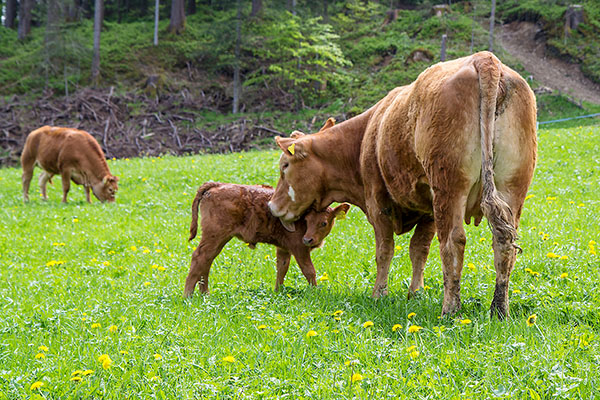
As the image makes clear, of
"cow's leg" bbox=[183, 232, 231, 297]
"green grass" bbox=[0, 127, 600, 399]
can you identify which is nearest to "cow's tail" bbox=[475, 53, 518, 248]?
"green grass" bbox=[0, 127, 600, 399]

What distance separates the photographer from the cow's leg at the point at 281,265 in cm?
658

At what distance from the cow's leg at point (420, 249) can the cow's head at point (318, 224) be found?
1121 millimetres

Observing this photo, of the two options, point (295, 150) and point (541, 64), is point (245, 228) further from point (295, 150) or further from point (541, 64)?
point (541, 64)

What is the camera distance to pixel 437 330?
4301mm

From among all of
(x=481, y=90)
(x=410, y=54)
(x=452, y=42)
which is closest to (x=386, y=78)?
(x=410, y=54)

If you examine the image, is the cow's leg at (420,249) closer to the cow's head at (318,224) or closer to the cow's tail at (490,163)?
the cow's head at (318,224)

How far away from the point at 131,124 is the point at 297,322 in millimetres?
26212

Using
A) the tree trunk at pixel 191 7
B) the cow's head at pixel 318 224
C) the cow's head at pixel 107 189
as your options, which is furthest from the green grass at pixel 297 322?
the tree trunk at pixel 191 7

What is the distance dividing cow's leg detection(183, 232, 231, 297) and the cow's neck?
1.34 meters

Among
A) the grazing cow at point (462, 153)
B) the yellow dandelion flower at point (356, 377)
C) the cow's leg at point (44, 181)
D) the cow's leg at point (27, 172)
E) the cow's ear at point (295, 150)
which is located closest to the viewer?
the yellow dandelion flower at point (356, 377)

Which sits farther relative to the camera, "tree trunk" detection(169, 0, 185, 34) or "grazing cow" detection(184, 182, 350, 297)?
"tree trunk" detection(169, 0, 185, 34)

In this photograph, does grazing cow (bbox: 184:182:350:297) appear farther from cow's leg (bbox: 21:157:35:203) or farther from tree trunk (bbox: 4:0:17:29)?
tree trunk (bbox: 4:0:17:29)

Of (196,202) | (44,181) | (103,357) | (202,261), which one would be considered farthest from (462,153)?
(44,181)

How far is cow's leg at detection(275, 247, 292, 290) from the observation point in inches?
259
